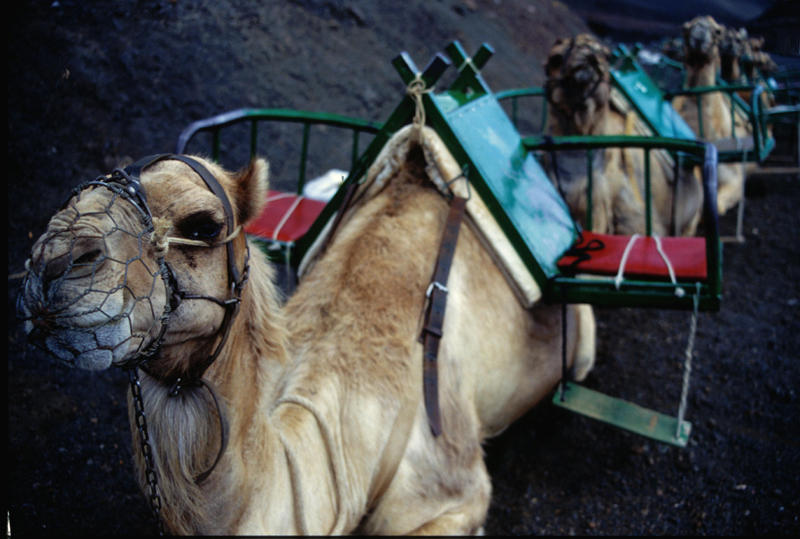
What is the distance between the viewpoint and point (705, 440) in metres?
3.42

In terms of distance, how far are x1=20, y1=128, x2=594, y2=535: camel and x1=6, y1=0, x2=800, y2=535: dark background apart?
808 mm

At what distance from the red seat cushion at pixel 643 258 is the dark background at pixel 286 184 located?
4.15 feet

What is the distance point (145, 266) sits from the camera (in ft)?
4.42

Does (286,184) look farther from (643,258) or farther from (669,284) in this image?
(669,284)

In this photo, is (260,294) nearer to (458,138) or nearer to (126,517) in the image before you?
(458,138)

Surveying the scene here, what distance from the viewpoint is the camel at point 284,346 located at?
130 centimetres

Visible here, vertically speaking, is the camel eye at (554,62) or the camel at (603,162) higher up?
the camel eye at (554,62)

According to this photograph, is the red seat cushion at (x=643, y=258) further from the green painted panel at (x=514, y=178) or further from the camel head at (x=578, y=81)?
the camel head at (x=578, y=81)

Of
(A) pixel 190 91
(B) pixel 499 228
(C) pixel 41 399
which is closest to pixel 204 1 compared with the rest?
(A) pixel 190 91

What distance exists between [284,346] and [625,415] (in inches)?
73.3

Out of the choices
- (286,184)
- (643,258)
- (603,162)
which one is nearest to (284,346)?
(643,258)

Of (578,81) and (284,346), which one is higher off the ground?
(578,81)

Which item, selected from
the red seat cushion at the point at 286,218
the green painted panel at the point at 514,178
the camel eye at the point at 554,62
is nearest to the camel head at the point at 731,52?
the camel eye at the point at 554,62

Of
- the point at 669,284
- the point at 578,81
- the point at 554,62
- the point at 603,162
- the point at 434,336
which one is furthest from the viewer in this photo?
the point at 603,162
